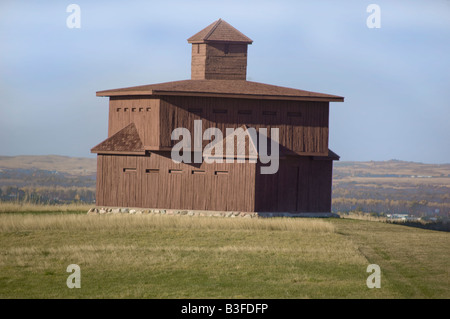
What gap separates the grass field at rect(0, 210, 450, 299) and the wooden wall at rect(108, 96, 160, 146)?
549 cm

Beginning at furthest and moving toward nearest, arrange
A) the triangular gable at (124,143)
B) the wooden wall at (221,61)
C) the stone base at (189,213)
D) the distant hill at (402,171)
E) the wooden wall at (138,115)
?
1. the distant hill at (402,171)
2. the wooden wall at (221,61)
3. the triangular gable at (124,143)
4. the wooden wall at (138,115)
5. the stone base at (189,213)

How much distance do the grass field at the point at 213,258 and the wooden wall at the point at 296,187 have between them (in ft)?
11.9

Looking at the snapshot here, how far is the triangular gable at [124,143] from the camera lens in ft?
125

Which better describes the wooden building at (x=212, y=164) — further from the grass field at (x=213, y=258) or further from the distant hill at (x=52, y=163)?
the distant hill at (x=52, y=163)

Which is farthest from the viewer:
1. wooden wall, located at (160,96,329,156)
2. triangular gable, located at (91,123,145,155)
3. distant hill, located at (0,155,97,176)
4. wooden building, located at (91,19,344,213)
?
distant hill, located at (0,155,97,176)

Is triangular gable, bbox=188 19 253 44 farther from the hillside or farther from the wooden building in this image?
the hillside

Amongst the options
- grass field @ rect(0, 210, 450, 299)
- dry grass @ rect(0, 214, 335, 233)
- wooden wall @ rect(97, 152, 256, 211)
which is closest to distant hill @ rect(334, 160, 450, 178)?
wooden wall @ rect(97, 152, 256, 211)

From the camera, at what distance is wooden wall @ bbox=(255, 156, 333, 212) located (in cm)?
3691

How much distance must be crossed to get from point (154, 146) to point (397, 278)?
19633mm

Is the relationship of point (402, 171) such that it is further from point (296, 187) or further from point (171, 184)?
point (171, 184)

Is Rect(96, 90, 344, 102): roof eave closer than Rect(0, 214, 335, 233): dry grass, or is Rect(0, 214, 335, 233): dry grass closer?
Rect(0, 214, 335, 233): dry grass

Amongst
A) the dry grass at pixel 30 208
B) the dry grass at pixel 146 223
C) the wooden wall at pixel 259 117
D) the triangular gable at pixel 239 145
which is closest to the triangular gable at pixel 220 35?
the wooden wall at pixel 259 117

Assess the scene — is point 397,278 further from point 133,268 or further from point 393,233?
point 393,233

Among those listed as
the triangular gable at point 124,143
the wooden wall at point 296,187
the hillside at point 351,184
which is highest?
the triangular gable at point 124,143
